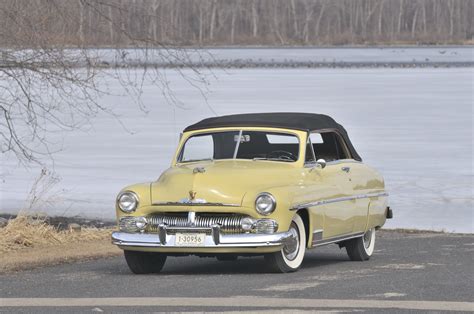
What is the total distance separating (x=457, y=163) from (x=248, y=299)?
1852cm

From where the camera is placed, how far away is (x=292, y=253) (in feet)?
38.9

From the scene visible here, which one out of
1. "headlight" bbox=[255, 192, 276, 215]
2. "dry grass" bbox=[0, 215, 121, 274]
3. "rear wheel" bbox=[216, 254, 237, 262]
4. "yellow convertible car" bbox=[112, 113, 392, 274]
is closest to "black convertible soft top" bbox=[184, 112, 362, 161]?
"yellow convertible car" bbox=[112, 113, 392, 274]

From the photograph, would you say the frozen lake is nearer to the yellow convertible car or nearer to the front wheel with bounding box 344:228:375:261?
the front wheel with bounding box 344:228:375:261

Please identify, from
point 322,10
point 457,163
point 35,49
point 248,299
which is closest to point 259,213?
point 248,299

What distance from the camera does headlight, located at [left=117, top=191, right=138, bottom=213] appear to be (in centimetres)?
1177

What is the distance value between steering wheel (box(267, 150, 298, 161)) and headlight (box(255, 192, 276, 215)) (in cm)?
125

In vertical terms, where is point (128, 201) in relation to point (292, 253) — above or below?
above

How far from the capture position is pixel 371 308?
945cm

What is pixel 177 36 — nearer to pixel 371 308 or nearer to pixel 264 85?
pixel 371 308

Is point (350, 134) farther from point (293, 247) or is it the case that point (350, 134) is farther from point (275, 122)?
point (293, 247)

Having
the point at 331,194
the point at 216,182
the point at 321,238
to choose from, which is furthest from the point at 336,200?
the point at 216,182

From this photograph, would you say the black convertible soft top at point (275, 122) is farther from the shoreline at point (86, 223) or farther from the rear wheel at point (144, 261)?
the shoreline at point (86, 223)

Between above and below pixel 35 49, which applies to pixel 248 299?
below

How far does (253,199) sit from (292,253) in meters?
0.76
